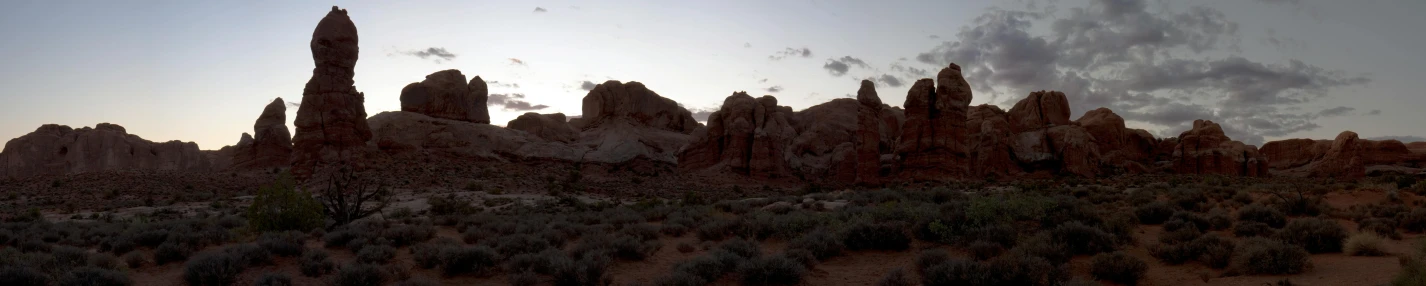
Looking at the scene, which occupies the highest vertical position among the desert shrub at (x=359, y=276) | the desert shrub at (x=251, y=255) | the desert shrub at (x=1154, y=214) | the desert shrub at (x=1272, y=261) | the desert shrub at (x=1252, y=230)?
the desert shrub at (x=1154, y=214)

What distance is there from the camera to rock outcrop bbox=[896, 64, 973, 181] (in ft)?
150

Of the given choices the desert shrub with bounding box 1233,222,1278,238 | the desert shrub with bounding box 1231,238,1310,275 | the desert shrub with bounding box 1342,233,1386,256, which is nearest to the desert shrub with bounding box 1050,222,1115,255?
the desert shrub with bounding box 1231,238,1310,275

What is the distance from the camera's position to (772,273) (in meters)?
10.9

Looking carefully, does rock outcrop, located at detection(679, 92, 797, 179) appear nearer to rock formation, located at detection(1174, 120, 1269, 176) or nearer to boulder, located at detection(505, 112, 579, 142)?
boulder, located at detection(505, 112, 579, 142)

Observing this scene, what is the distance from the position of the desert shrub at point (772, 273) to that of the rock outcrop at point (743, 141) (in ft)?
152

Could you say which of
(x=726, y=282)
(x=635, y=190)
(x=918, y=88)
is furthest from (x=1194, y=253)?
(x=635, y=190)

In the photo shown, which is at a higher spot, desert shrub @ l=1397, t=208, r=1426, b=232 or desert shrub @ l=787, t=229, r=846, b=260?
desert shrub @ l=1397, t=208, r=1426, b=232

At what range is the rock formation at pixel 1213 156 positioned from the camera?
6025 cm

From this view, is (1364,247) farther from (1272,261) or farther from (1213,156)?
(1213,156)

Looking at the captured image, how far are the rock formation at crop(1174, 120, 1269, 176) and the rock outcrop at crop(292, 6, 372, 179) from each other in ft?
213

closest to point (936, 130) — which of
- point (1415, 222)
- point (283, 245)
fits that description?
point (1415, 222)

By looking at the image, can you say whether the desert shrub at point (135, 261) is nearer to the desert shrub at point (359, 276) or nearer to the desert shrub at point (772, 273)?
the desert shrub at point (359, 276)

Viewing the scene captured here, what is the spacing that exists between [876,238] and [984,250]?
2097 millimetres

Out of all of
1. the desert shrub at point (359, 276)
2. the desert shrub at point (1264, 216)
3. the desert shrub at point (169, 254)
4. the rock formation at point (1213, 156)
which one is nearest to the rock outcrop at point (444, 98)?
the desert shrub at point (169, 254)
